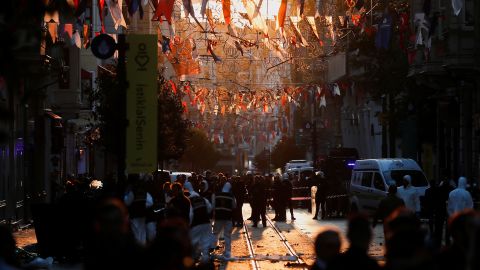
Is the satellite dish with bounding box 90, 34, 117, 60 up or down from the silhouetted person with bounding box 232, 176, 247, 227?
up

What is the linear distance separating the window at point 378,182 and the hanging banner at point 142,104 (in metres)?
17.1

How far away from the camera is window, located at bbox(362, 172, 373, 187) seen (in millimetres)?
39938

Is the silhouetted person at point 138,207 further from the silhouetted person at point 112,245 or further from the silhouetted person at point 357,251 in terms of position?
the silhouetted person at point 112,245

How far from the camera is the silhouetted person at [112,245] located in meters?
8.66

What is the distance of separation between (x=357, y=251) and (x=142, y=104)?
44.9ft

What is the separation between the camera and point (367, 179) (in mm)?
40219

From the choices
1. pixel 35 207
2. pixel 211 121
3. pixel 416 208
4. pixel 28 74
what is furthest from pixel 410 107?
pixel 211 121

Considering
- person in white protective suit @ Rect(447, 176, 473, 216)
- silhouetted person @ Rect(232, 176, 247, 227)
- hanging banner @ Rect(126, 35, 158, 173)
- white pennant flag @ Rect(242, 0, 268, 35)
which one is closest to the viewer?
hanging banner @ Rect(126, 35, 158, 173)

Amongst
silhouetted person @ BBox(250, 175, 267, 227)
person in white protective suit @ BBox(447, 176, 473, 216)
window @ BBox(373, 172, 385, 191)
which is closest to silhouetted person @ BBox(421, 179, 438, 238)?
person in white protective suit @ BBox(447, 176, 473, 216)

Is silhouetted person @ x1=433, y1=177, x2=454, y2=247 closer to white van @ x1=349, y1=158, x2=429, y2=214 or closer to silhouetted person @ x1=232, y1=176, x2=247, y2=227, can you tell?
white van @ x1=349, y1=158, x2=429, y2=214

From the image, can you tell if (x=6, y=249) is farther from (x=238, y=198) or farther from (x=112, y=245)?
(x=238, y=198)

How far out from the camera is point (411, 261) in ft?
27.1

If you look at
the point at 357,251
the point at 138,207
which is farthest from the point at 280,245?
the point at 357,251

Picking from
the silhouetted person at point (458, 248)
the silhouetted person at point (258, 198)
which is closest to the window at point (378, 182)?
the silhouetted person at point (258, 198)
